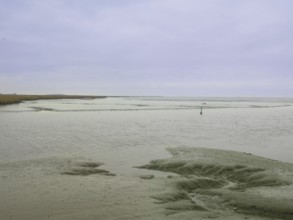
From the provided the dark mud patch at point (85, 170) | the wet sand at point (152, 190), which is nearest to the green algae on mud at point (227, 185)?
the wet sand at point (152, 190)

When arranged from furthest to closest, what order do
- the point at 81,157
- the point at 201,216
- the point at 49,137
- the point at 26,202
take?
the point at 49,137, the point at 81,157, the point at 26,202, the point at 201,216

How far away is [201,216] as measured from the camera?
7.39m

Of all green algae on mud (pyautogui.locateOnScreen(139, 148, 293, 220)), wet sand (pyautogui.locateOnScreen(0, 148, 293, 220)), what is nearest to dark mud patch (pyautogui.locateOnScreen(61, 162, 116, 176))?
wet sand (pyautogui.locateOnScreen(0, 148, 293, 220))

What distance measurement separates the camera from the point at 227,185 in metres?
10.4

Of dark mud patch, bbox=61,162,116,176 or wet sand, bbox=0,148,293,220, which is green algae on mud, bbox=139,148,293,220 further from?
dark mud patch, bbox=61,162,116,176

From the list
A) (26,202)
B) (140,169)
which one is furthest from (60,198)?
(140,169)

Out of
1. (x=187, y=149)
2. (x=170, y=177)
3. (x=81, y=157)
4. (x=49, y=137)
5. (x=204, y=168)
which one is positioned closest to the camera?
(x=170, y=177)

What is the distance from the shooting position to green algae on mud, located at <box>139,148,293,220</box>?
7969 mm

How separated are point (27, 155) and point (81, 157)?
241 centimetres

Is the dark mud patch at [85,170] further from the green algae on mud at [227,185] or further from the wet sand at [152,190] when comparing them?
the green algae on mud at [227,185]

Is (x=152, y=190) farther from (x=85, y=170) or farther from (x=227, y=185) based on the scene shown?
(x=85, y=170)

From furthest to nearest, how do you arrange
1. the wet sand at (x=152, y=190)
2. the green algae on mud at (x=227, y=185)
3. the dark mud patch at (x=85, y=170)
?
the dark mud patch at (x=85, y=170)
the green algae on mud at (x=227, y=185)
the wet sand at (x=152, y=190)

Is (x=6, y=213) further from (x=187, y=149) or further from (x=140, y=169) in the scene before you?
(x=187, y=149)

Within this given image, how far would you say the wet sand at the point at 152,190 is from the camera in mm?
7715
